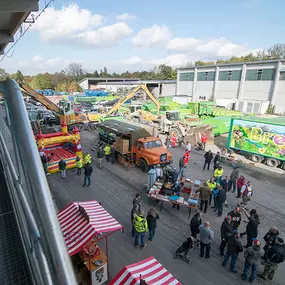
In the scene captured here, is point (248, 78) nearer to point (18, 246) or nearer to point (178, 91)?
point (178, 91)

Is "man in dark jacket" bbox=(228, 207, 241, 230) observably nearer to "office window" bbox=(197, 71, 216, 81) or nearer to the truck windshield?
the truck windshield

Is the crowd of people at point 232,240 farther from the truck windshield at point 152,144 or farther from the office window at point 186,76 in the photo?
the office window at point 186,76

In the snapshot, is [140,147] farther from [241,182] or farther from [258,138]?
[258,138]

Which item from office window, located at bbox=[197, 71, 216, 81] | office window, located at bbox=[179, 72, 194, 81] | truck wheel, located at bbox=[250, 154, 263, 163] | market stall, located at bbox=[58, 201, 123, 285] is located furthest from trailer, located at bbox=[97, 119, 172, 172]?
office window, located at bbox=[179, 72, 194, 81]

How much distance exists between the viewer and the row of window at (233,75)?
34.8m

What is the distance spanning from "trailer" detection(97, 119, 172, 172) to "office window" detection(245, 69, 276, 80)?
29184 mm

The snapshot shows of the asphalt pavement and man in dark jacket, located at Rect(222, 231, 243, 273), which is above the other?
man in dark jacket, located at Rect(222, 231, 243, 273)

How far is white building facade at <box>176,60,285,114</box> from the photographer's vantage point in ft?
112

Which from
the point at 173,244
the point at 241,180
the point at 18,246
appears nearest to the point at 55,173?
the point at 173,244

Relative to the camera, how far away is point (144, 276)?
4.90 metres

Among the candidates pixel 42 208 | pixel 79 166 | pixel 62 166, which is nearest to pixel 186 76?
pixel 79 166

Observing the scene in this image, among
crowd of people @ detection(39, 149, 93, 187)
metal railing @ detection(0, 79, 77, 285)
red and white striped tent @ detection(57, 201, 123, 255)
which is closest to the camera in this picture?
metal railing @ detection(0, 79, 77, 285)

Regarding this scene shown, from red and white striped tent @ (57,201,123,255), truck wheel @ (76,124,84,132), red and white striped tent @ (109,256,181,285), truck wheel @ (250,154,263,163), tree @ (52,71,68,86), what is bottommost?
truck wheel @ (76,124,84,132)

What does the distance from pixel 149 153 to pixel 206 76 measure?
119 ft
